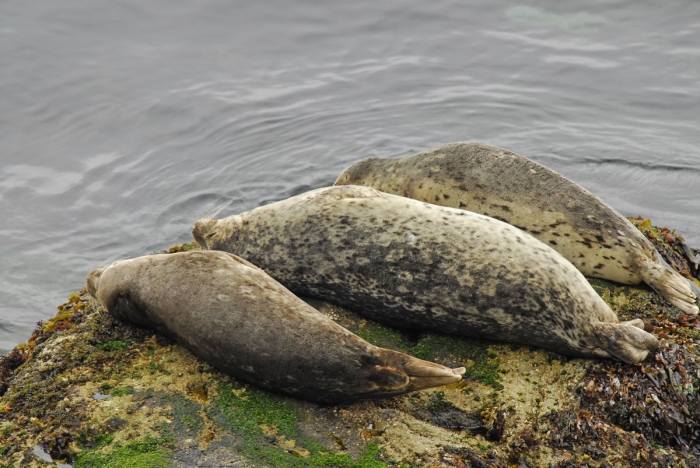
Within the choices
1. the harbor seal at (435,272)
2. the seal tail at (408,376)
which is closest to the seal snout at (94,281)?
the harbor seal at (435,272)

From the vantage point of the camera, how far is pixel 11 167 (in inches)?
439

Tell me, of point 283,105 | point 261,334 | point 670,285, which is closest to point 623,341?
point 670,285

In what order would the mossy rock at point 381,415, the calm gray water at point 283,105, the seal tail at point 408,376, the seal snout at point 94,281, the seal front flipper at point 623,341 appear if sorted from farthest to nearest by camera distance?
the calm gray water at point 283,105
the seal snout at point 94,281
the seal front flipper at point 623,341
the seal tail at point 408,376
the mossy rock at point 381,415

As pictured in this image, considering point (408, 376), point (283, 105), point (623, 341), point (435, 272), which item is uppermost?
point (283, 105)

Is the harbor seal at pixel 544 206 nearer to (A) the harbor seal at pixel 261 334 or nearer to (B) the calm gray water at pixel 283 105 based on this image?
(A) the harbor seal at pixel 261 334

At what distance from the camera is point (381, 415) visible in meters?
4.95

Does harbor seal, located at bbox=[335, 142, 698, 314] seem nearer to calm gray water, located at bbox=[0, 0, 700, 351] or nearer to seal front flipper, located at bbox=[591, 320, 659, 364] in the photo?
seal front flipper, located at bbox=[591, 320, 659, 364]

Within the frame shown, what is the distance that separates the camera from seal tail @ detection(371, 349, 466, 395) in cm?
484

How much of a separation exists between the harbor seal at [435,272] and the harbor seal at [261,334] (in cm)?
54

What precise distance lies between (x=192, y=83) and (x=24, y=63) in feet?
9.55

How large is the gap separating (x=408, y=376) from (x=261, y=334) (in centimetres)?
95

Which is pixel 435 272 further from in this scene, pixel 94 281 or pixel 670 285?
pixel 94 281

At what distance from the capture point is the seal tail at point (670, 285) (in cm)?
567

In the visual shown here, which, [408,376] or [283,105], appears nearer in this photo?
[408,376]
